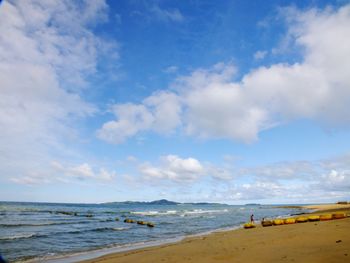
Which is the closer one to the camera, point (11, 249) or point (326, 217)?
point (11, 249)

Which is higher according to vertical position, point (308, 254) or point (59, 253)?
point (308, 254)

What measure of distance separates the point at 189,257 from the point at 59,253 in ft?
33.1

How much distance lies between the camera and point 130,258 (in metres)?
14.6

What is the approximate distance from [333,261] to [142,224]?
36.6 m

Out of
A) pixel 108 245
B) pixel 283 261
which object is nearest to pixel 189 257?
pixel 283 261

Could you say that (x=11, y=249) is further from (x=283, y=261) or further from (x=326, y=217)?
(x=326, y=217)

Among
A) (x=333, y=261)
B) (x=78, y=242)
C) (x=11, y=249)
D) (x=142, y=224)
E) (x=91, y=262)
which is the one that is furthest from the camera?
(x=142, y=224)

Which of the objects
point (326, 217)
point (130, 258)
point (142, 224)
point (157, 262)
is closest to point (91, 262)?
point (130, 258)

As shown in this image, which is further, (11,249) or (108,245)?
(108,245)

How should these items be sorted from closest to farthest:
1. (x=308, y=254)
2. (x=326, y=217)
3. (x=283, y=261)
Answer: (x=283, y=261), (x=308, y=254), (x=326, y=217)

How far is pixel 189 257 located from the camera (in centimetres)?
1279

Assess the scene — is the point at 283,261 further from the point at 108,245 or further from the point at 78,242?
the point at 78,242

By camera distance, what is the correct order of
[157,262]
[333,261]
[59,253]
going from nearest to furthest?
[333,261] < [157,262] < [59,253]

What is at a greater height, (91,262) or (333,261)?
(333,261)
